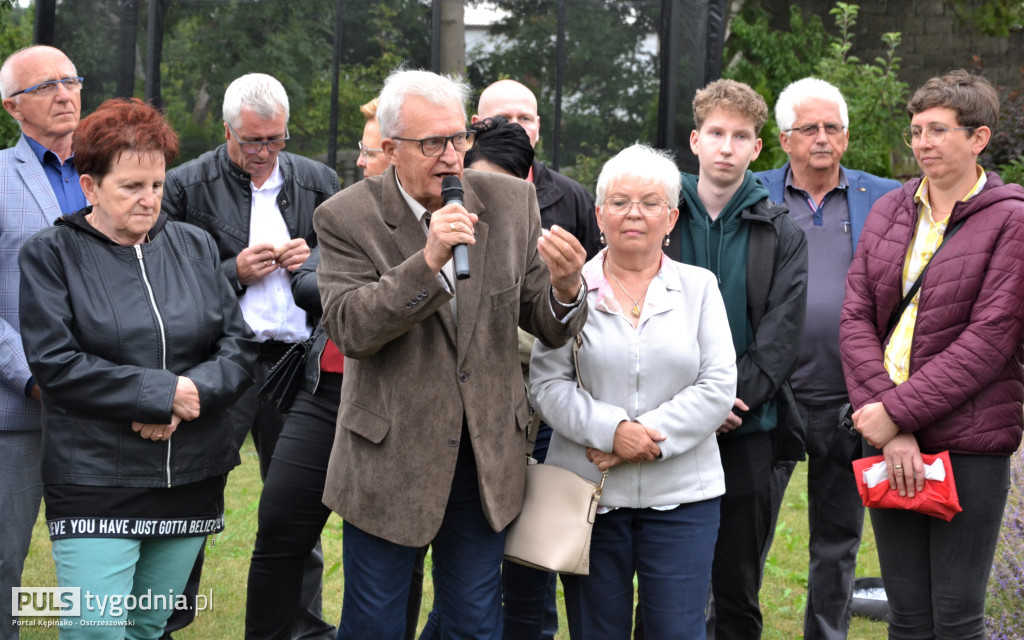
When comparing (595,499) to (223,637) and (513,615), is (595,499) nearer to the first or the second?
(513,615)

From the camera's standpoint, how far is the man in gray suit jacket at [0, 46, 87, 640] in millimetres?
3779

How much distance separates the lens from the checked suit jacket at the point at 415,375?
9.81 feet

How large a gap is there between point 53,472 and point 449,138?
4.99 feet

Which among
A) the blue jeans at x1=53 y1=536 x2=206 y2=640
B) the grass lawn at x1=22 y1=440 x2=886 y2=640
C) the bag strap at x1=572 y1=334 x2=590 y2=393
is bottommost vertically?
the grass lawn at x1=22 y1=440 x2=886 y2=640

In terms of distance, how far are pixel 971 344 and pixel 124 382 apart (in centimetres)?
256

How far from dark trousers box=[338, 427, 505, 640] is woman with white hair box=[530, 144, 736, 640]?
38cm

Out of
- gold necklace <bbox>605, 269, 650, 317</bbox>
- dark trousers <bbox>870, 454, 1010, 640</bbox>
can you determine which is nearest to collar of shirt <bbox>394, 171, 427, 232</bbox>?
gold necklace <bbox>605, 269, 650, 317</bbox>

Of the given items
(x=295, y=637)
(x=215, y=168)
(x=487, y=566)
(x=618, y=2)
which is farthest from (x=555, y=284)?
(x=618, y=2)

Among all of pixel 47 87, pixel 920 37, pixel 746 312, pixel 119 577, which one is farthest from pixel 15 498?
pixel 920 37

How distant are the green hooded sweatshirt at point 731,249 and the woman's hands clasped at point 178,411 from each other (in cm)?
→ 178

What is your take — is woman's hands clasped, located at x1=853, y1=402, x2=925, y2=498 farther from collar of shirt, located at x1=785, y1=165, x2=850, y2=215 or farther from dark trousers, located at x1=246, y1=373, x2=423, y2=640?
dark trousers, located at x1=246, y1=373, x2=423, y2=640

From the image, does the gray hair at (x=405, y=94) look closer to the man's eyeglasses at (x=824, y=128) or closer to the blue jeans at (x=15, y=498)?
the blue jeans at (x=15, y=498)

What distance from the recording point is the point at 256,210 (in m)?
4.33

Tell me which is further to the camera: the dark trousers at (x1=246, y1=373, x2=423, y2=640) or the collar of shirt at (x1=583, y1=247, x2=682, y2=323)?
the dark trousers at (x1=246, y1=373, x2=423, y2=640)
